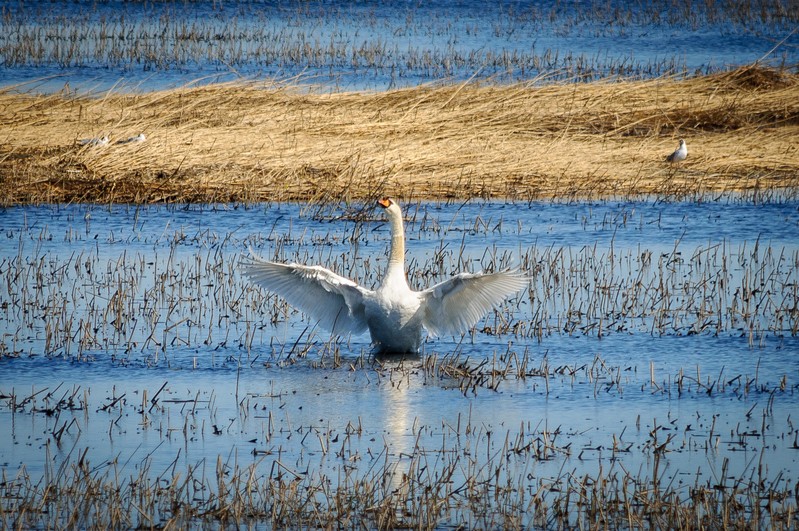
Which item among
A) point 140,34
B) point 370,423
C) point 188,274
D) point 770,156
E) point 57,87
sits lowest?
point 370,423

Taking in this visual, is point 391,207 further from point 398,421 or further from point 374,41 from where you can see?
point 374,41

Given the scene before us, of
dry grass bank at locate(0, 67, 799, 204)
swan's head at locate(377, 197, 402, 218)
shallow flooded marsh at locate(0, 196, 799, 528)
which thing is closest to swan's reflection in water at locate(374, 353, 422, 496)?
shallow flooded marsh at locate(0, 196, 799, 528)

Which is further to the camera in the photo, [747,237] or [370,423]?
[747,237]

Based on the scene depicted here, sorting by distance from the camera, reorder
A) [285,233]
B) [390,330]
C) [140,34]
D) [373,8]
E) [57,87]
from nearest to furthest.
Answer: [390,330], [285,233], [57,87], [140,34], [373,8]

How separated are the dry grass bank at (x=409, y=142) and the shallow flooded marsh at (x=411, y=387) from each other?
7.89ft

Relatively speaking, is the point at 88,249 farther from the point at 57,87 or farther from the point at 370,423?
the point at 57,87


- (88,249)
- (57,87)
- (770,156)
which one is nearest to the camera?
(88,249)

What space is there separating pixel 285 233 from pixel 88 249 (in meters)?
2.35

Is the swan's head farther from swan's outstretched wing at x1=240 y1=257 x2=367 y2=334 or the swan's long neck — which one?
swan's outstretched wing at x1=240 y1=257 x2=367 y2=334

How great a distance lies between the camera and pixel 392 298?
9.37m

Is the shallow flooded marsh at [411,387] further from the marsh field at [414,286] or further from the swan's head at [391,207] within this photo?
the swan's head at [391,207]

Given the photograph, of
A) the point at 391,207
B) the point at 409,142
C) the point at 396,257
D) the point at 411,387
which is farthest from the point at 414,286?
the point at 409,142

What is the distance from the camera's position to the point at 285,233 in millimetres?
14430

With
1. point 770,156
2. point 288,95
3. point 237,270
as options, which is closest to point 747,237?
point 770,156
